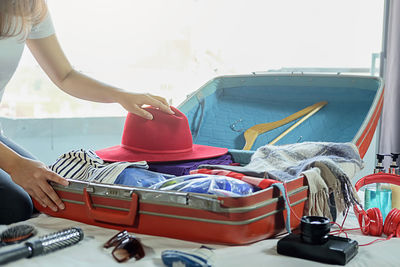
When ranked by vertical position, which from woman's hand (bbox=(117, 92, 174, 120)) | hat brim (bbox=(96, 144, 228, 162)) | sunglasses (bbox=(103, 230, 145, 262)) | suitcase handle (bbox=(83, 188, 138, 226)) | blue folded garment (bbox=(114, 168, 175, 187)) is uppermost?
woman's hand (bbox=(117, 92, 174, 120))

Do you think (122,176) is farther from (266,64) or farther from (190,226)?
(266,64)

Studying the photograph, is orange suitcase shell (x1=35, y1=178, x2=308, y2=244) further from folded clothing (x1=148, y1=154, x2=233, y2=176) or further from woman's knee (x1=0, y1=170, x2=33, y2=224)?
folded clothing (x1=148, y1=154, x2=233, y2=176)

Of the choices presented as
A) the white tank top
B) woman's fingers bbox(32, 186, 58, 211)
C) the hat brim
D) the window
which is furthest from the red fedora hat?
the window

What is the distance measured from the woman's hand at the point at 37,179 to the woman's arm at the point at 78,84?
333 mm

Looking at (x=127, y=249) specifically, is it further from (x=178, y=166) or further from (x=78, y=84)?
(x=78, y=84)

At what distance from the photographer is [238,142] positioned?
169cm

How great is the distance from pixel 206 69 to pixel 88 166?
2682 mm

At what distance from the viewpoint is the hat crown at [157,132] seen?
128cm

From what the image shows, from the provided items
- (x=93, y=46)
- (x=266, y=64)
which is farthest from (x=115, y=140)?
(x=266, y=64)

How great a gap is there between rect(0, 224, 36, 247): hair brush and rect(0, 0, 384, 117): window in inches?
93.7

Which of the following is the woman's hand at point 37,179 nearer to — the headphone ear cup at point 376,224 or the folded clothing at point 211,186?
the folded clothing at point 211,186

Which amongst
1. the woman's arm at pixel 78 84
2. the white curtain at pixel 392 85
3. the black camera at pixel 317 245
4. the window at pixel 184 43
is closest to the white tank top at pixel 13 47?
the woman's arm at pixel 78 84

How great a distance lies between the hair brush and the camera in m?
0.88

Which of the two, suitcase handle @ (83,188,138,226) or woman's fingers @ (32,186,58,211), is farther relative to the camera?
woman's fingers @ (32,186,58,211)
